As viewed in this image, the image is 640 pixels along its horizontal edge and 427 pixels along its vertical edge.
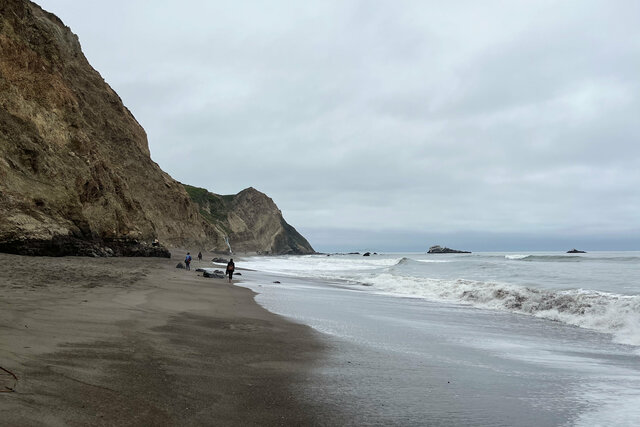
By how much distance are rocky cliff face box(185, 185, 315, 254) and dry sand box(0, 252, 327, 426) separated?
111369mm

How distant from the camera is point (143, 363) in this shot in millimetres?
4941

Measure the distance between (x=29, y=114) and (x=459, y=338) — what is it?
2508 cm

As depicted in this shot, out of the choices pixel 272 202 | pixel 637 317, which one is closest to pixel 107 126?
pixel 637 317

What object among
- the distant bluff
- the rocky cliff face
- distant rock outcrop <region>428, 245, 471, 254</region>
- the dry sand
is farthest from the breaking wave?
distant rock outcrop <region>428, 245, 471, 254</region>

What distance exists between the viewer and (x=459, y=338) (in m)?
8.74

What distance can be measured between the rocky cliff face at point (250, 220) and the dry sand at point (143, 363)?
111369 mm

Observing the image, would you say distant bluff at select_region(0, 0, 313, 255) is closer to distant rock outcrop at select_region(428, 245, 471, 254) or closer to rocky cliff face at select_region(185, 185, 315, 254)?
rocky cliff face at select_region(185, 185, 315, 254)

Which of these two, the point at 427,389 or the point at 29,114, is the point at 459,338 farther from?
the point at 29,114

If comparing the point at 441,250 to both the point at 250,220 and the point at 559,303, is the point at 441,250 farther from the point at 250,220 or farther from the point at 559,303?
the point at 559,303

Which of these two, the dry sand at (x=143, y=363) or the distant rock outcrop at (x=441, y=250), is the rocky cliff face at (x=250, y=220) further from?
the dry sand at (x=143, y=363)

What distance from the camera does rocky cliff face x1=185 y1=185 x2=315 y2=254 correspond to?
122 metres

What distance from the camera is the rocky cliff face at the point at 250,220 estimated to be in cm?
12156

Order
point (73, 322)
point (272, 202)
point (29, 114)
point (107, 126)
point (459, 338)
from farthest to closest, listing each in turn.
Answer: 1. point (272, 202)
2. point (107, 126)
3. point (29, 114)
4. point (459, 338)
5. point (73, 322)

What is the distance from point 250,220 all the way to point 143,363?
14130cm
